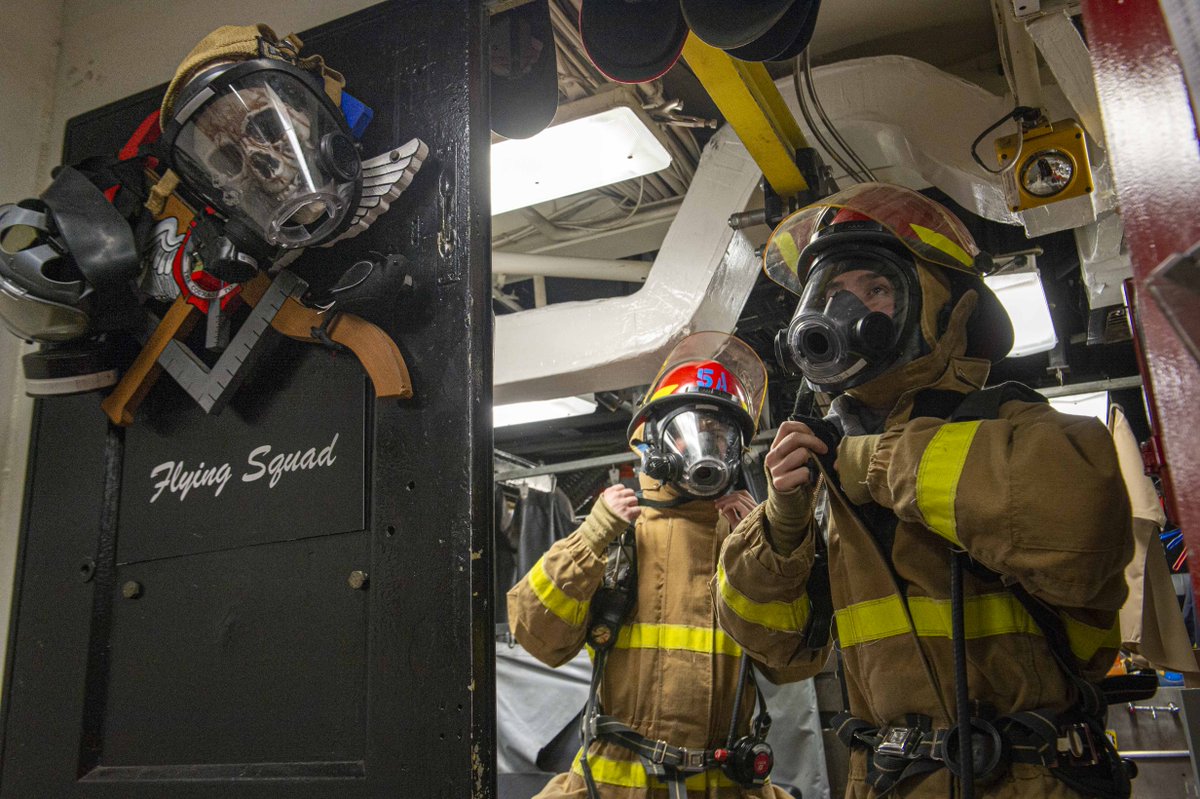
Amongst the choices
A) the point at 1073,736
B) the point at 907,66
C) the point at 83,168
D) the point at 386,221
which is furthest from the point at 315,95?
the point at 907,66

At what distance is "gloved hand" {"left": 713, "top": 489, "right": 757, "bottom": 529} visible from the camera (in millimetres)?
3441

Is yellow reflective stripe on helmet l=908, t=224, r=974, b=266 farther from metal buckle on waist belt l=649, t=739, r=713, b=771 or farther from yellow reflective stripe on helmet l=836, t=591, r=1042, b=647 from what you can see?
metal buckle on waist belt l=649, t=739, r=713, b=771

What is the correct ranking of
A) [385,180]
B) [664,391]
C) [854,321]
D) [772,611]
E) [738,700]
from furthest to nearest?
[664,391] → [738,700] → [772,611] → [854,321] → [385,180]

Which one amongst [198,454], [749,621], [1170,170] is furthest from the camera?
[749,621]

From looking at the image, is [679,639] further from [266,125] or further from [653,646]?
[266,125]

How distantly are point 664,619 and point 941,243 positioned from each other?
170cm

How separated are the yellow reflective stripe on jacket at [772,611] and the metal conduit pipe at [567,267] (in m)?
2.75

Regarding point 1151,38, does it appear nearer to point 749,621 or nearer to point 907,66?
point 749,621

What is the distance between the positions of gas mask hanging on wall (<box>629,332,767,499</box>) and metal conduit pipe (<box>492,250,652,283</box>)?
3.97ft

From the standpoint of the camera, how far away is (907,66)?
3.47 m

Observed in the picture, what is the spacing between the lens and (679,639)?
3098 mm

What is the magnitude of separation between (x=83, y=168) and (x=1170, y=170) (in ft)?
6.27

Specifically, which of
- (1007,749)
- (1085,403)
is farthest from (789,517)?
(1085,403)

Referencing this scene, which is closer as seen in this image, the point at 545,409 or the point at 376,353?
the point at 376,353
